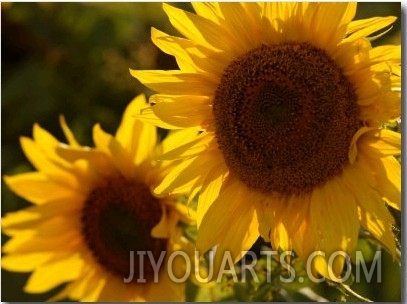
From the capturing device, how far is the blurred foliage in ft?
8.18

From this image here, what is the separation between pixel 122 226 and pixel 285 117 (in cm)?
56

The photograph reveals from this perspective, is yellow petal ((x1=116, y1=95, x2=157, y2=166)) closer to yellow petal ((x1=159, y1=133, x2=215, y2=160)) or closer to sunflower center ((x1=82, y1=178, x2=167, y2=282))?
sunflower center ((x1=82, y1=178, x2=167, y2=282))

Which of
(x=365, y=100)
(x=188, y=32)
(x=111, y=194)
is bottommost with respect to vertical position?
(x=111, y=194)

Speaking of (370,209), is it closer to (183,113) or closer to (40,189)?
(183,113)

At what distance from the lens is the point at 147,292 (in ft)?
6.27

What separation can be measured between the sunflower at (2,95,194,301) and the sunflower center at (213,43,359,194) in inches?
11.7

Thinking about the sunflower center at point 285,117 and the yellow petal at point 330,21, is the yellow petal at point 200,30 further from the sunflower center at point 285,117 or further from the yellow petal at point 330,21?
the yellow petal at point 330,21

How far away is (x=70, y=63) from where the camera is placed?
263 cm

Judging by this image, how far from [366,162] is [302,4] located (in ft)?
0.97

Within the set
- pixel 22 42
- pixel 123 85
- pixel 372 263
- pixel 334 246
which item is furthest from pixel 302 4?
pixel 22 42

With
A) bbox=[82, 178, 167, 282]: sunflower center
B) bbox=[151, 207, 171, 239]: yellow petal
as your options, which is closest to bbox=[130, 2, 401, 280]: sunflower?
bbox=[151, 207, 171, 239]: yellow petal

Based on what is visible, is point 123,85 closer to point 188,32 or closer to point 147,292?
point 147,292

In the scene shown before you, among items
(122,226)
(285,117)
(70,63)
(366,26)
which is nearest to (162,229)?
(122,226)

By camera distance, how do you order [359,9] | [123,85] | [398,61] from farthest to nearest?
[123,85] → [359,9] → [398,61]
